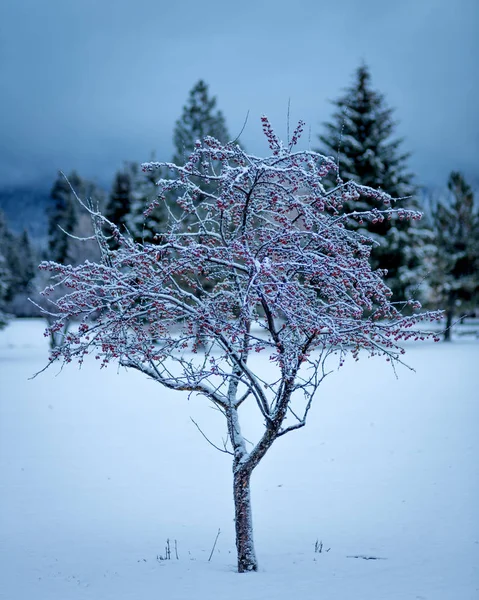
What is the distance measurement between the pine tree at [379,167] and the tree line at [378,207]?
1.9 inches

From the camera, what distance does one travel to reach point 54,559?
695 cm

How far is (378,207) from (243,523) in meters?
21.2

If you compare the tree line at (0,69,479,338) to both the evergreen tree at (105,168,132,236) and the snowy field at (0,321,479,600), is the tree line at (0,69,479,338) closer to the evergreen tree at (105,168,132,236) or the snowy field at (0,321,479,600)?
the evergreen tree at (105,168,132,236)

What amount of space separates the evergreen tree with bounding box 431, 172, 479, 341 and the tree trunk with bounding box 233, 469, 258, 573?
87.2 feet

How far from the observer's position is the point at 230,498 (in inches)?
382

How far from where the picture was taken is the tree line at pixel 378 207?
1013 inches

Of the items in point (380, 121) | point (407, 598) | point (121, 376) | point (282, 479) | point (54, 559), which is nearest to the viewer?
point (407, 598)

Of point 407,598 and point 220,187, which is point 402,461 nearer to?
point 407,598

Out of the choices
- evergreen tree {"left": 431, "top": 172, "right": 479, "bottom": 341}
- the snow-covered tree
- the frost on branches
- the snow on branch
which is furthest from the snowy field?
evergreen tree {"left": 431, "top": 172, "right": 479, "bottom": 341}

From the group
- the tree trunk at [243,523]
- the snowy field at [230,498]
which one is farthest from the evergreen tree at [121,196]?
the tree trunk at [243,523]

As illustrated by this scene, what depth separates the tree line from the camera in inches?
1013

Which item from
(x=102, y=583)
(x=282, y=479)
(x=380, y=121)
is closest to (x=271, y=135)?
(x=102, y=583)

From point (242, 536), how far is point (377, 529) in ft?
9.88

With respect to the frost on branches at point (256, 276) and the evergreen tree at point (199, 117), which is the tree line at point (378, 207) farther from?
the frost on branches at point (256, 276)
